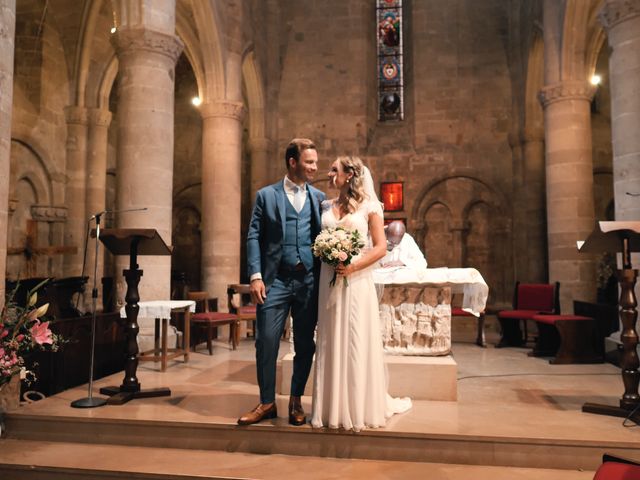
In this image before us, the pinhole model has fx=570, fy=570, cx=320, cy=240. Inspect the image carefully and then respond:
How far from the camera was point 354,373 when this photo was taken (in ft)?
12.1

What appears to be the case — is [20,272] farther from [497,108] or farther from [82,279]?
[497,108]

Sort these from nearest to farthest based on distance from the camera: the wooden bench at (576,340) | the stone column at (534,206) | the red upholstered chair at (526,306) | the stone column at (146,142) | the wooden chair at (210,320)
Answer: the wooden bench at (576,340) < the stone column at (146,142) < the wooden chair at (210,320) < the red upholstered chair at (526,306) < the stone column at (534,206)

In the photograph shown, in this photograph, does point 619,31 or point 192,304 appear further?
point 619,31

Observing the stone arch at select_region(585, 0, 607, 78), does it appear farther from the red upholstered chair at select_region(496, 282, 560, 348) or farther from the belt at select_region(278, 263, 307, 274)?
the belt at select_region(278, 263, 307, 274)

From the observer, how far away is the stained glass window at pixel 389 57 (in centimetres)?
1595

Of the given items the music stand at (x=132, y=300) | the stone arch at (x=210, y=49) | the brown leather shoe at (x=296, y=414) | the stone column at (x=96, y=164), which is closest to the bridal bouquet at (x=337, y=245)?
the brown leather shoe at (x=296, y=414)

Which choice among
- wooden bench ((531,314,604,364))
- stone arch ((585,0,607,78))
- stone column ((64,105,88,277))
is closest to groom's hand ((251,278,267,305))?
wooden bench ((531,314,604,364))

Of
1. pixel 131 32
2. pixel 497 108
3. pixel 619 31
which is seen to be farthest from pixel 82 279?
pixel 497 108

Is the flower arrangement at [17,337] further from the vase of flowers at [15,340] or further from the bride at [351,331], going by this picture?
the bride at [351,331]

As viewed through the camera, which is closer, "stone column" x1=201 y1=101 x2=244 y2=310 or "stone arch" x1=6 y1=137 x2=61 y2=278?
"stone column" x1=201 y1=101 x2=244 y2=310

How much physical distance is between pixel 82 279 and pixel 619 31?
293 inches

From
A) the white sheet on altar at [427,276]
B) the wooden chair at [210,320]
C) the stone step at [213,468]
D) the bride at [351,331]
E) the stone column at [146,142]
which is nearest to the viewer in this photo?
the stone step at [213,468]

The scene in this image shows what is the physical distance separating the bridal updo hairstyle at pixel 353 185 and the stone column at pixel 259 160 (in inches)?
435

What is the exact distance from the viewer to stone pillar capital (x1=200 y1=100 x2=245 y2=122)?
11.4 m
